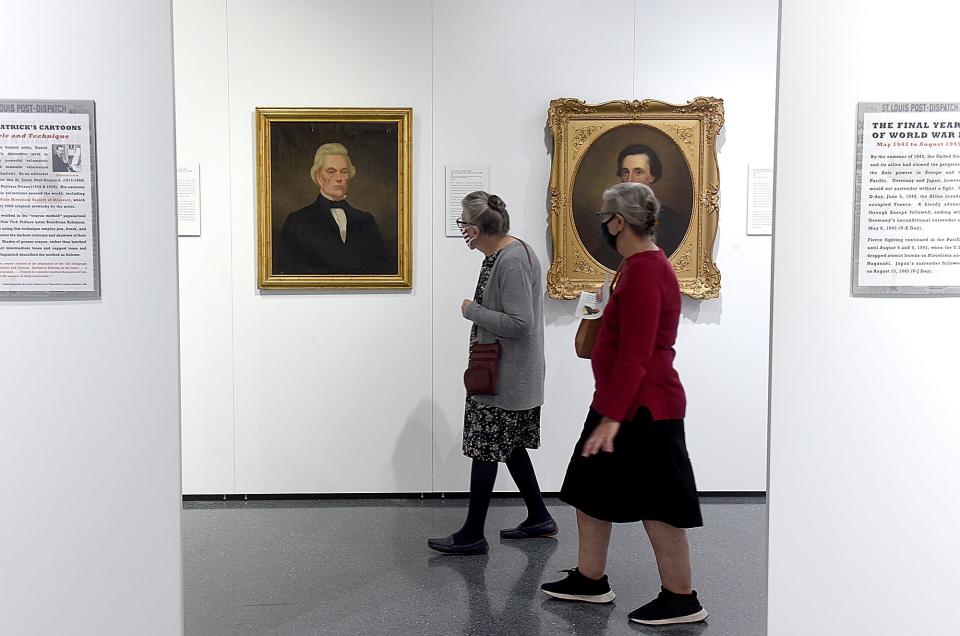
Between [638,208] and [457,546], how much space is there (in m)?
2.10

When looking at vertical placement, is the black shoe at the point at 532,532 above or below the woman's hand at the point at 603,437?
below

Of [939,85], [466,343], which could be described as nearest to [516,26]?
[466,343]

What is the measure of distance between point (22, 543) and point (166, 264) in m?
0.97

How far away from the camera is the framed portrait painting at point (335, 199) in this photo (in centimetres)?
515

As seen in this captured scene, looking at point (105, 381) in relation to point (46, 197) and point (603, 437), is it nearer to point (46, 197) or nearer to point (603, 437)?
point (46, 197)

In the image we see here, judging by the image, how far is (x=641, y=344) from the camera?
10.3 ft

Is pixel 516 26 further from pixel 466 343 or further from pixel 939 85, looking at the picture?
pixel 939 85

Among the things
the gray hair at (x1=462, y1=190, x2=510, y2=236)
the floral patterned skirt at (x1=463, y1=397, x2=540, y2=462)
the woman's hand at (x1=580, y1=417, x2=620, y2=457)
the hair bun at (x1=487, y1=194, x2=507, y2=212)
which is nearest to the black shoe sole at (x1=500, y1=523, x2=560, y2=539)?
the floral patterned skirt at (x1=463, y1=397, x2=540, y2=462)

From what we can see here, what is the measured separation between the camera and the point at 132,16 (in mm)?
2381

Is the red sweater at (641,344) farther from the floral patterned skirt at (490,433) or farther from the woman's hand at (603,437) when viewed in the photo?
the floral patterned skirt at (490,433)

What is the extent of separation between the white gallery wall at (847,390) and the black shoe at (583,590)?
113 cm

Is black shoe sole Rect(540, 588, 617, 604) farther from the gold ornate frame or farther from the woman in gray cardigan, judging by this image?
the gold ornate frame

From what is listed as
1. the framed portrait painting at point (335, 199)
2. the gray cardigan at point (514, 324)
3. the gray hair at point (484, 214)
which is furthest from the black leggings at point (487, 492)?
the framed portrait painting at point (335, 199)

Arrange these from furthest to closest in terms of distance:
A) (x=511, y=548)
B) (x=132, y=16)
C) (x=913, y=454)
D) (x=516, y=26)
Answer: (x=516, y=26) → (x=511, y=548) → (x=913, y=454) → (x=132, y=16)
